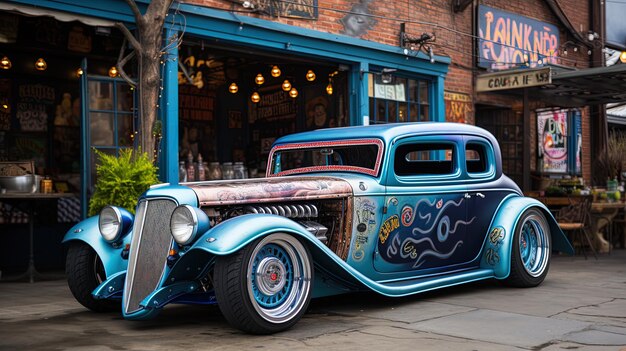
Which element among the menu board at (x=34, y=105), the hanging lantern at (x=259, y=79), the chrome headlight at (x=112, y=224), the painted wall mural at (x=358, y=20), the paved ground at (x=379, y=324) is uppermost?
the painted wall mural at (x=358, y=20)

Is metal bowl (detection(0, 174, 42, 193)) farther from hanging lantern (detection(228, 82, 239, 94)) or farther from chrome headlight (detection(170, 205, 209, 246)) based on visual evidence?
hanging lantern (detection(228, 82, 239, 94))

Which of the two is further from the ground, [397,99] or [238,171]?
[397,99]

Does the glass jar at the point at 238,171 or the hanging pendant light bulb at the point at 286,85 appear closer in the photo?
the glass jar at the point at 238,171

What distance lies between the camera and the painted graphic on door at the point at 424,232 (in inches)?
238

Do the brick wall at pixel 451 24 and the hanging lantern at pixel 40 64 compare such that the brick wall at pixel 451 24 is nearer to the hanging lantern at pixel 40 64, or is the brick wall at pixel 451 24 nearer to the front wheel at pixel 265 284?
the hanging lantern at pixel 40 64

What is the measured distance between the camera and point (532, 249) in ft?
23.9

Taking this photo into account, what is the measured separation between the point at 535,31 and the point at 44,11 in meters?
10.2

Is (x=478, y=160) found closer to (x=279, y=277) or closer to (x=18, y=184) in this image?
(x=279, y=277)

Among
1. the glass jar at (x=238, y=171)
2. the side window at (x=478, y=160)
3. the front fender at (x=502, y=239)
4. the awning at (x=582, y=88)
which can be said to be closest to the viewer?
the front fender at (x=502, y=239)

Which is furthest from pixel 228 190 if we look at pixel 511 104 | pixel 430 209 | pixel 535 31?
pixel 535 31

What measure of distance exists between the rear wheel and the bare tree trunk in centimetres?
208

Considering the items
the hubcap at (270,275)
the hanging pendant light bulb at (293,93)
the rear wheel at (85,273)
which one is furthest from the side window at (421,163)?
the hanging pendant light bulb at (293,93)

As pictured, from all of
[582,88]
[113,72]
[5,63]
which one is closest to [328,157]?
[113,72]

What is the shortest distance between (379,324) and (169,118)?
4.37 meters
